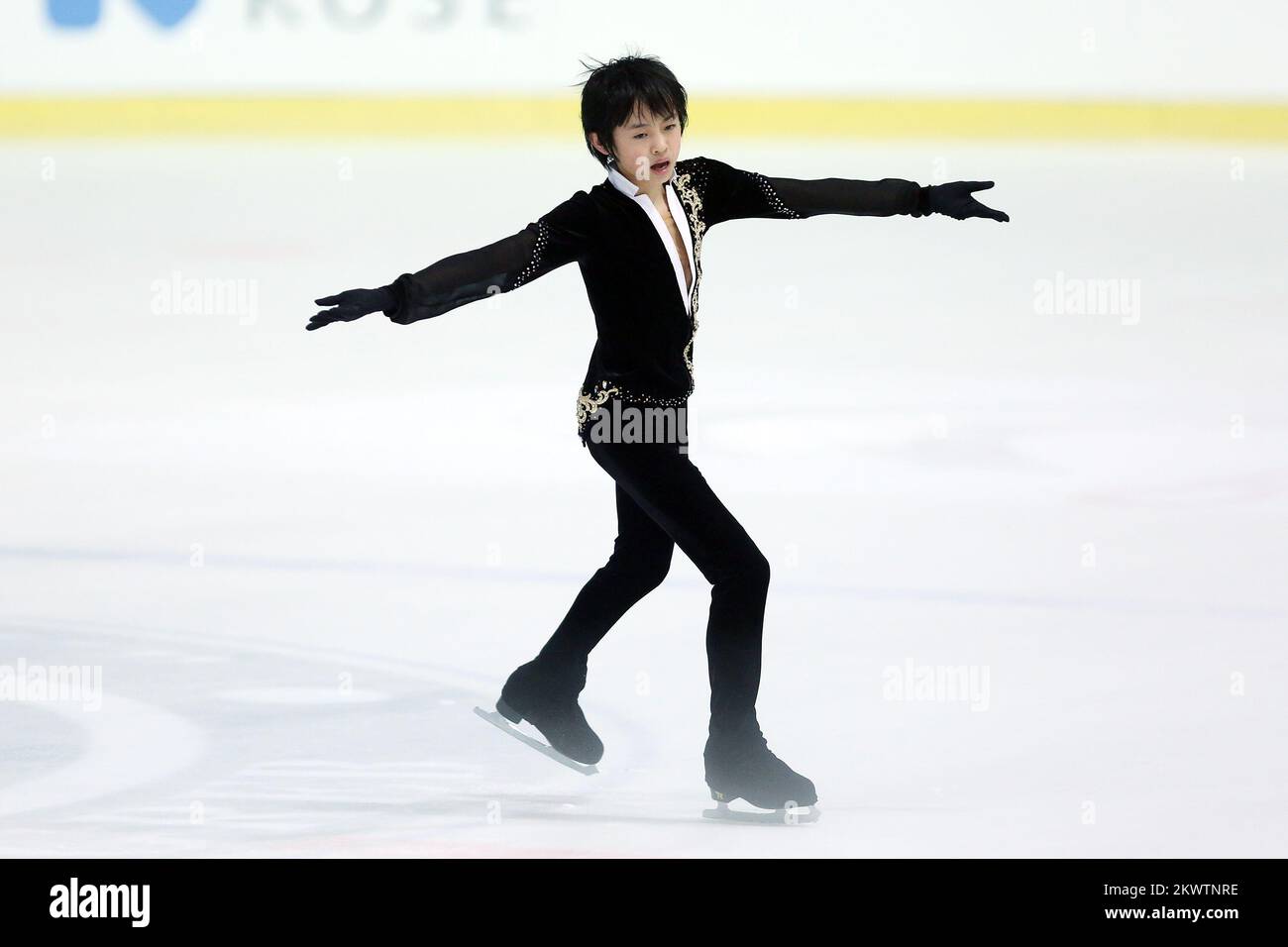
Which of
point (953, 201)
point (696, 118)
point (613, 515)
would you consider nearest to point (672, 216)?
point (953, 201)

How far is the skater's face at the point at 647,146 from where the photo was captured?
274 centimetres

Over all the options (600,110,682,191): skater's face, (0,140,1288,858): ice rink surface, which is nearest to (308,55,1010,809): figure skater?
(600,110,682,191): skater's face

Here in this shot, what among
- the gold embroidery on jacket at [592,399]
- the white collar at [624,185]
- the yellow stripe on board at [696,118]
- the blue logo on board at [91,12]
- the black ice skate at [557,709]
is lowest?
the black ice skate at [557,709]

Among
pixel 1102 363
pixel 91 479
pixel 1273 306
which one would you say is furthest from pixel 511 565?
pixel 1273 306

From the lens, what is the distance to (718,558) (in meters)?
2.77

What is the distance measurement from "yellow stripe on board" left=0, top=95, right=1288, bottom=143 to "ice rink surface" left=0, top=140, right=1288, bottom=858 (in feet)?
0.48

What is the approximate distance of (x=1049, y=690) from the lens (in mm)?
3455

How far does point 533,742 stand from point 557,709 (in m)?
0.08

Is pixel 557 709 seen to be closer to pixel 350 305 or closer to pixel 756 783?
pixel 756 783

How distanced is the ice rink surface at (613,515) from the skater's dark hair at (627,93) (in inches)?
39.2

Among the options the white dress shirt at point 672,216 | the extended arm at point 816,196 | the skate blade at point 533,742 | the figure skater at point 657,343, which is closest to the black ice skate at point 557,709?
the skate blade at point 533,742

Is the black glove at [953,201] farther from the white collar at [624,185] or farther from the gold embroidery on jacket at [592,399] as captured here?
the gold embroidery on jacket at [592,399]

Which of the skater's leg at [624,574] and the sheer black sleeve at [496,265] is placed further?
the skater's leg at [624,574]

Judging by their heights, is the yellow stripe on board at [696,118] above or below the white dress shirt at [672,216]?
above
